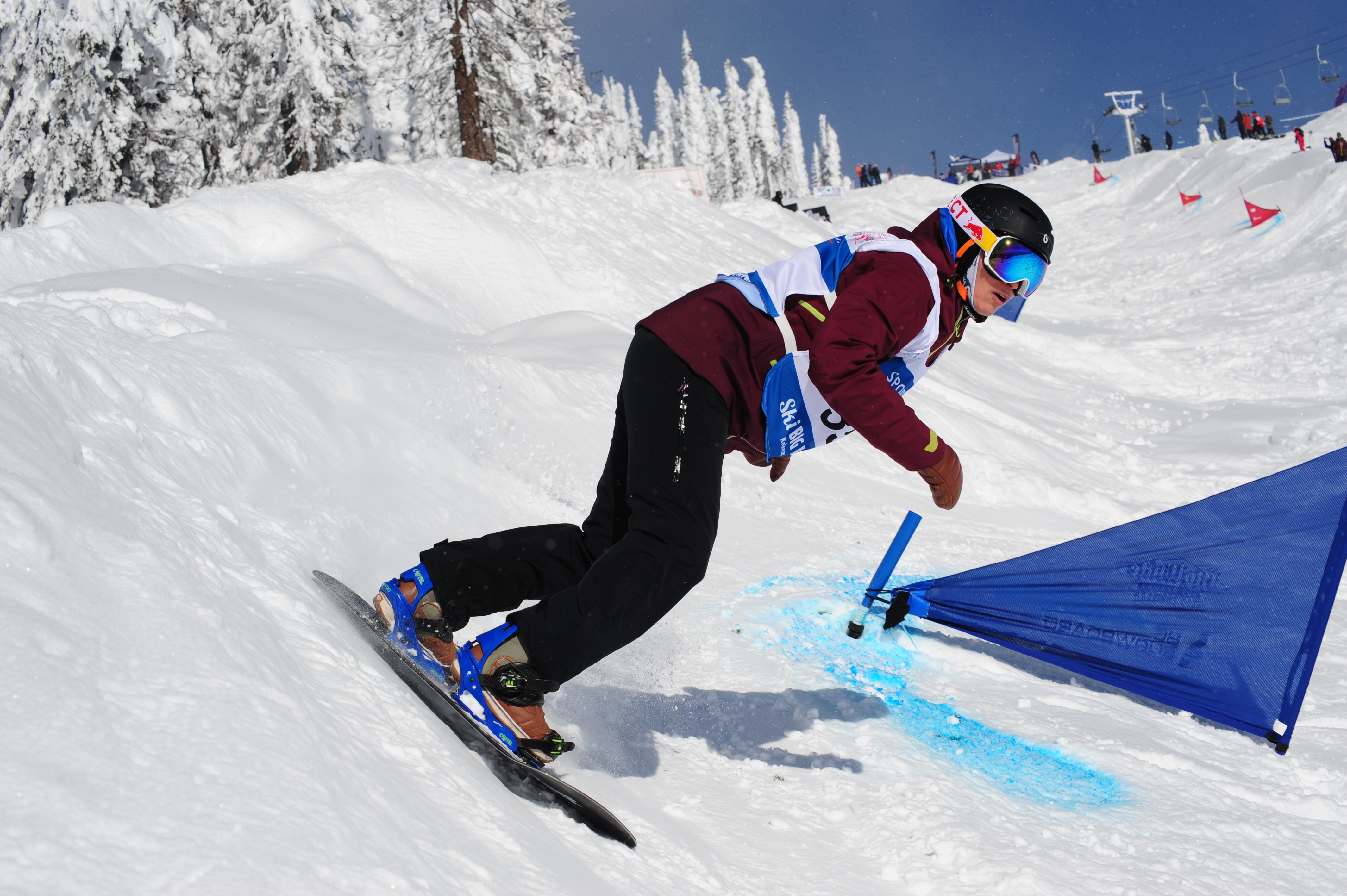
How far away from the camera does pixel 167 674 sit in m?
1.39

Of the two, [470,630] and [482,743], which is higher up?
[482,743]

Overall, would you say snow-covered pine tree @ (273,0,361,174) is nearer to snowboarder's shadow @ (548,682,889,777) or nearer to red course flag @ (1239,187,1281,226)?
snowboarder's shadow @ (548,682,889,777)

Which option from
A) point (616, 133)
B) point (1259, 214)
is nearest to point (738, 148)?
point (616, 133)

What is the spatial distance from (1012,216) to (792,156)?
89106 millimetres

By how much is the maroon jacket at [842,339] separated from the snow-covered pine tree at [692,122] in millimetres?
66280

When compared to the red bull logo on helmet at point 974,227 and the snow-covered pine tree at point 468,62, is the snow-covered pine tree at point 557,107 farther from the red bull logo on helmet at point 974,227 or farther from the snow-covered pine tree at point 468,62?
the red bull logo on helmet at point 974,227

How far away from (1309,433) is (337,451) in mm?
10178

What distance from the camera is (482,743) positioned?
2.14 meters

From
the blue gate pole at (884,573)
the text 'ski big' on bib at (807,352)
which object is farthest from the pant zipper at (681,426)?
the blue gate pole at (884,573)

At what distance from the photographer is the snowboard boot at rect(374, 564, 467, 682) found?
2.52m

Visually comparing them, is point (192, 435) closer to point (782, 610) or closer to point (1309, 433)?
point (782, 610)

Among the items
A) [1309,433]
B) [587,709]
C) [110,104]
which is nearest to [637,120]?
[110,104]

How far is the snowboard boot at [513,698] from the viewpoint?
2232 millimetres

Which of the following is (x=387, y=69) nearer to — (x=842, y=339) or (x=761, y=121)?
(x=842, y=339)
